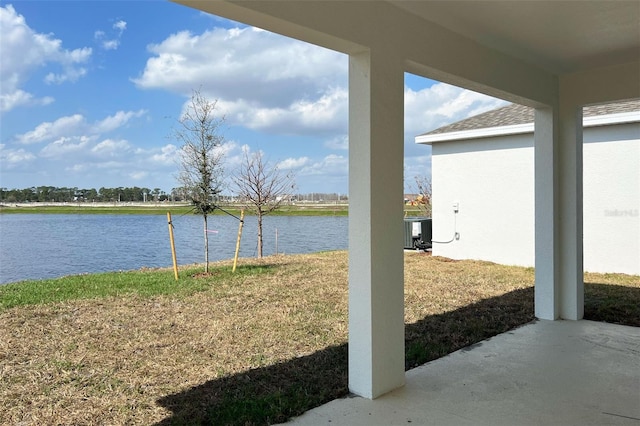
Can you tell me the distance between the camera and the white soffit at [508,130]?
7871 millimetres

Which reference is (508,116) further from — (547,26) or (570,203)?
(547,26)

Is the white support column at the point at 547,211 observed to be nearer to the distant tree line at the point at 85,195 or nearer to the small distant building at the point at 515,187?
the small distant building at the point at 515,187

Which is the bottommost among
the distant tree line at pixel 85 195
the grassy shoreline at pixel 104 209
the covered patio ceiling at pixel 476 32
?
the grassy shoreline at pixel 104 209

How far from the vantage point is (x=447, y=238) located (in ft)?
35.1

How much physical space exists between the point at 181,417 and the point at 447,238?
8867mm

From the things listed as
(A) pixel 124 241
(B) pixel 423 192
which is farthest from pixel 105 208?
(B) pixel 423 192

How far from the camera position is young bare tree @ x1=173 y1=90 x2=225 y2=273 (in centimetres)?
855

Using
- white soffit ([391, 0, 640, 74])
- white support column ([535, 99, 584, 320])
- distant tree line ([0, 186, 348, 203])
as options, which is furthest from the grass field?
distant tree line ([0, 186, 348, 203])

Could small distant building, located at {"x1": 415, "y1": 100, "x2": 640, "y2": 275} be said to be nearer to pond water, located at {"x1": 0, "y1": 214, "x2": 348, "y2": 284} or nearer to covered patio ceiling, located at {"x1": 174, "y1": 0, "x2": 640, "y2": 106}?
pond water, located at {"x1": 0, "y1": 214, "x2": 348, "y2": 284}

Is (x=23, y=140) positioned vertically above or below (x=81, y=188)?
above

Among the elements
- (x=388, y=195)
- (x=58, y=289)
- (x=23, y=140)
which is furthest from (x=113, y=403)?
(x=23, y=140)

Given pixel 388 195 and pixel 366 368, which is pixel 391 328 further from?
pixel 388 195

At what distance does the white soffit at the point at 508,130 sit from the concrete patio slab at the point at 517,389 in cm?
511

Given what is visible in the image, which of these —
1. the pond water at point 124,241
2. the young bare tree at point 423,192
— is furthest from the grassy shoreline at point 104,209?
the young bare tree at point 423,192
